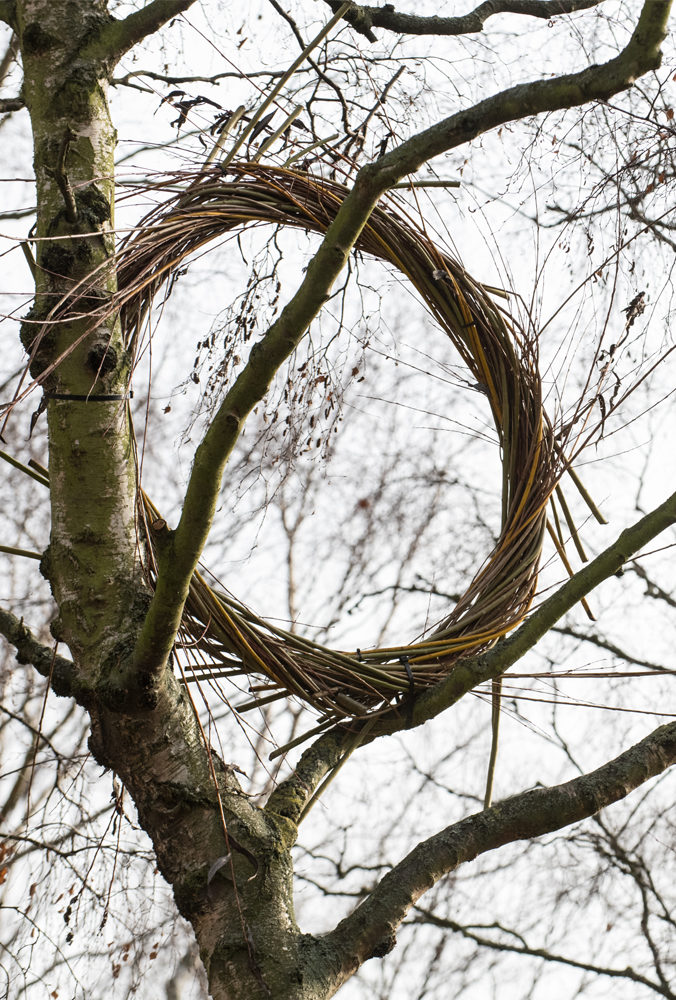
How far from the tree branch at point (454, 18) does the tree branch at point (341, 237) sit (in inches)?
32.2

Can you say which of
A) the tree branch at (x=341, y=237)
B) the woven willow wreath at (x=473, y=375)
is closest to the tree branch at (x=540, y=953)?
the woven willow wreath at (x=473, y=375)

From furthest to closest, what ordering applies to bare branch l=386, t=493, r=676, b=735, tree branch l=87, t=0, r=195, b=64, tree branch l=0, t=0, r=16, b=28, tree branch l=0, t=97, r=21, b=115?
tree branch l=0, t=97, r=21, b=115, tree branch l=0, t=0, r=16, b=28, tree branch l=87, t=0, r=195, b=64, bare branch l=386, t=493, r=676, b=735

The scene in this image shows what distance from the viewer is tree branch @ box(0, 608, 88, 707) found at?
91 centimetres

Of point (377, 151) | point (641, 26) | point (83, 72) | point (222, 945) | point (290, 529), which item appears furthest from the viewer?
point (290, 529)

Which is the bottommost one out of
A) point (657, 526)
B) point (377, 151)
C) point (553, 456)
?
point (657, 526)

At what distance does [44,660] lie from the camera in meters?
1.03

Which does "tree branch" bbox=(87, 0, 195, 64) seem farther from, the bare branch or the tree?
the bare branch

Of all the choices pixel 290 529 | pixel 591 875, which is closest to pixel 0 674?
pixel 290 529

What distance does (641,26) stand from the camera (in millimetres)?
622

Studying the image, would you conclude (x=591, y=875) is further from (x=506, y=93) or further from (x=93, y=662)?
(x=506, y=93)

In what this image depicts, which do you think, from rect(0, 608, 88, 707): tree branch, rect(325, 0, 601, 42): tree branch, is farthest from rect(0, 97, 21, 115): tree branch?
rect(0, 608, 88, 707): tree branch

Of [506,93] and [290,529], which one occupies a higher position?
[290,529]

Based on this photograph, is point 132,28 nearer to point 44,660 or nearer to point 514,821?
point 44,660

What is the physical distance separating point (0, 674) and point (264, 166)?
5.43 ft
